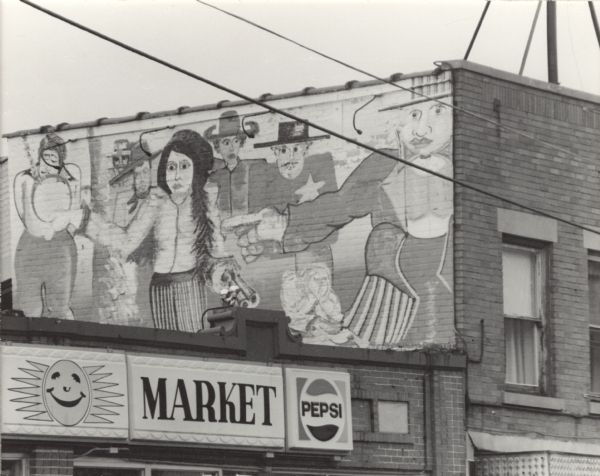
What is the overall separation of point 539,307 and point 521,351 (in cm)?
67

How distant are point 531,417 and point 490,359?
1.01 metres

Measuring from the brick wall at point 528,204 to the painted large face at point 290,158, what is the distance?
2.52 meters

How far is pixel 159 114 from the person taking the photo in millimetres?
22156

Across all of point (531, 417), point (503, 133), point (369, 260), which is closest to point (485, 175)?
point (503, 133)

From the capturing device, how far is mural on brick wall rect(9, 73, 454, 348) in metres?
19.4

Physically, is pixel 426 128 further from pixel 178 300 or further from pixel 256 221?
pixel 178 300

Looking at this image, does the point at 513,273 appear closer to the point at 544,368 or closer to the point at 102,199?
the point at 544,368

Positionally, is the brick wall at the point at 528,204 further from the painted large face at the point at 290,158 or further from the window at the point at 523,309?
the painted large face at the point at 290,158

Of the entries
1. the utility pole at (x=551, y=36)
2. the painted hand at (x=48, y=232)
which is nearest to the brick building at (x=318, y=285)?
the painted hand at (x=48, y=232)

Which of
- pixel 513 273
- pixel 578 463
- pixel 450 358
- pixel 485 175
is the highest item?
pixel 485 175

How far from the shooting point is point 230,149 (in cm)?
2131

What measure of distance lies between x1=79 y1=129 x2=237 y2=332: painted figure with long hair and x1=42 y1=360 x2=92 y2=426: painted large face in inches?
264

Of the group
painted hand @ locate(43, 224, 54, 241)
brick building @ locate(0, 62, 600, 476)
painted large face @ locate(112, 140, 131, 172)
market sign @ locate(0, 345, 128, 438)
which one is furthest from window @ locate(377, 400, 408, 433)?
painted hand @ locate(43, 224, 54, 241)

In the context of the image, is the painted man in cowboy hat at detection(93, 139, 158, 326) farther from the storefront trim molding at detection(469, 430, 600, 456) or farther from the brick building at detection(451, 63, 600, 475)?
the storefront trim molding at detection(469, 430, 600, 456)
